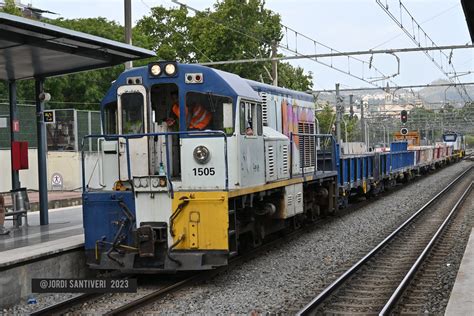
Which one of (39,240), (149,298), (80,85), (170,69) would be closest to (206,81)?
(170,69)

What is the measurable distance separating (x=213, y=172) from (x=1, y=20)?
3.61m

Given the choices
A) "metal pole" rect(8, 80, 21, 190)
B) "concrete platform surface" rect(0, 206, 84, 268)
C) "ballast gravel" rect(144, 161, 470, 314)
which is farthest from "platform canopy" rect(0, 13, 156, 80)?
"ballast gravel" rect(144, 161, 470, 314)

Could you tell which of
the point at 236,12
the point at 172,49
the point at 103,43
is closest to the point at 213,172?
the point at 103,43

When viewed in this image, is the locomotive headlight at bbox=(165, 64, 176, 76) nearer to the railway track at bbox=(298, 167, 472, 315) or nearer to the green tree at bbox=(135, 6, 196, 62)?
the railway track at bbox=(298, 167, 472, 315)

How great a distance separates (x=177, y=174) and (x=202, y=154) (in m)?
0.92

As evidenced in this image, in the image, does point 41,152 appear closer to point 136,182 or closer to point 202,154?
point 136,182

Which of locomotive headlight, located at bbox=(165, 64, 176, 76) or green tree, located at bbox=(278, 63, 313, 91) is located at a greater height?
green tree, located at bbox=(278, 63, 313, 91)

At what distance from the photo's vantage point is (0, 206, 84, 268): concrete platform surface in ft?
29.5

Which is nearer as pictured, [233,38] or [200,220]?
[200,220]

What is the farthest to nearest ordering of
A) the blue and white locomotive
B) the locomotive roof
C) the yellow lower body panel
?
the locomotive roof, the blue and white locomotive, the yellow lower body panel

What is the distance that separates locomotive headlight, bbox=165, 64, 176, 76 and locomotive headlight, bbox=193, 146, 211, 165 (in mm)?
1440

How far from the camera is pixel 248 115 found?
1023cm

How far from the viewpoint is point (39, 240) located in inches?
418

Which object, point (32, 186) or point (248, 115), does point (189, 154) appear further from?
point (32, 186)
